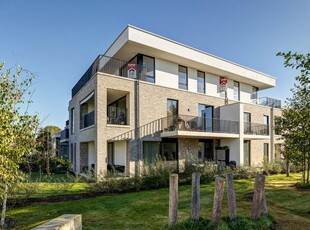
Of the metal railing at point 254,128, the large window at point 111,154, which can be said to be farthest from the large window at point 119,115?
the metal railing at point 254,128

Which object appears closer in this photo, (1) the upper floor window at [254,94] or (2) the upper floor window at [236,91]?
(2) the upper floor window at [236,91]

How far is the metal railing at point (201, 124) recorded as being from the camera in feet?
55.4

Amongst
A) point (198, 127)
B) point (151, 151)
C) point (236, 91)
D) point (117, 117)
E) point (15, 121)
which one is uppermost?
point (236, 91)

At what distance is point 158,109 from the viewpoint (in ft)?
56.0

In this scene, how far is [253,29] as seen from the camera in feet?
48.7

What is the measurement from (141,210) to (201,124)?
490 inches

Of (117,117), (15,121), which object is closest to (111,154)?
(117,117)

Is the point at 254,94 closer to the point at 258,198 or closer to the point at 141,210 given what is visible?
the point at 141,210

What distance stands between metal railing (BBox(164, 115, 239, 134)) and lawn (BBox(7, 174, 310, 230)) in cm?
661

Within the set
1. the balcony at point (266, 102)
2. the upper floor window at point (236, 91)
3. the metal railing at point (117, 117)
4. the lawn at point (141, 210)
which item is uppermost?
the upper floor window at point (236, 91)

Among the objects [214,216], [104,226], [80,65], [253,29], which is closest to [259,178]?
[214,216]

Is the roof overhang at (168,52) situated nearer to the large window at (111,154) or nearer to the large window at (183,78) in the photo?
the large window at (183,78)

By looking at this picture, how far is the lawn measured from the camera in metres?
6.56

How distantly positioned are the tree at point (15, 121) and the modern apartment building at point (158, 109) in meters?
7.87
